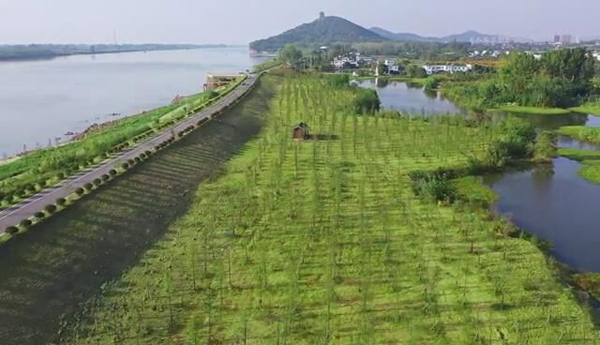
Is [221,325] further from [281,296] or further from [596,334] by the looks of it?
[596,334]

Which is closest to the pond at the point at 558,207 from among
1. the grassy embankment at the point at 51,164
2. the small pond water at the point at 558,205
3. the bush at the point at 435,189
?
the small pond water at the point at 558,205

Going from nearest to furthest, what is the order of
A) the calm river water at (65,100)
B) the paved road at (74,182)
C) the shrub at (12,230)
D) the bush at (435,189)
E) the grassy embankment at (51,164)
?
the shrub at (12,230)
the paved road at (74,182)
the grassy embankment at (51,164)
the bush at (435,189)
the calm river water at (65,100)

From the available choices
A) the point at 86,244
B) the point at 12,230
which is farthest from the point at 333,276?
the point at 12,230

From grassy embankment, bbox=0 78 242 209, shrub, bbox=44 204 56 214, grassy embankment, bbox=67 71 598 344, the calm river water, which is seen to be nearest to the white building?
the calm river water

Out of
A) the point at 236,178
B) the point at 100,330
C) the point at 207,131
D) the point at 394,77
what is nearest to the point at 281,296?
the point at 100,330

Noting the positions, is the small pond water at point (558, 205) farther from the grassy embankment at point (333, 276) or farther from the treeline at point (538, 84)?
the treeline at point (538, 84)

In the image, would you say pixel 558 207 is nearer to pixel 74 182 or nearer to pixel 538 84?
pixel 74 182
